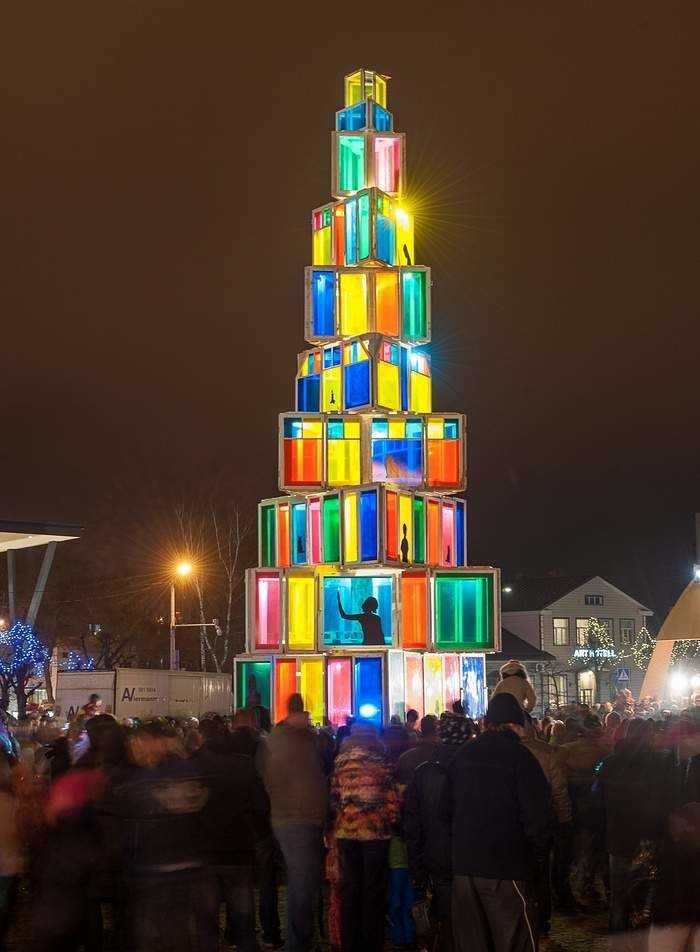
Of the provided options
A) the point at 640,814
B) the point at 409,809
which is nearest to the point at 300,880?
Answer: the point at 409,809

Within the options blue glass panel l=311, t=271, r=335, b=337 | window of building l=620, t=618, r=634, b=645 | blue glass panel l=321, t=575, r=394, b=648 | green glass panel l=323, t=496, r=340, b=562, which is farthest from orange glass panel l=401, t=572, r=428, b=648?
window of building l=620, t=618, r=634, b=645

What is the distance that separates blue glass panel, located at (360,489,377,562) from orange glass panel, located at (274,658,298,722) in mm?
2814

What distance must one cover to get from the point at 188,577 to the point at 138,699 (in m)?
14.9

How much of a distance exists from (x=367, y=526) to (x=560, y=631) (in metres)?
50.0

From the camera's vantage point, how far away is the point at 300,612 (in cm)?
2725

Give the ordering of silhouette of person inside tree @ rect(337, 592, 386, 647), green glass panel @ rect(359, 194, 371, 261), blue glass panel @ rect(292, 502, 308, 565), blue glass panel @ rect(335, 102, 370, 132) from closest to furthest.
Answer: silhouette of person inside tree @ rect(337, 592, 386, 647)
blue glass panel @ rect(292, 502, 308, 565)
green glass panel @ rect(359, 194, 371, 261)
blue glass panel @ rect(335, 102, 370, 132)

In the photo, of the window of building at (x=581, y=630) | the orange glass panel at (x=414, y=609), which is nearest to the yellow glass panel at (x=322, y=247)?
the orange glass panel at (x=414, y=609)

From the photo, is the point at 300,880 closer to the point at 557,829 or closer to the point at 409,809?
the point at 409,809

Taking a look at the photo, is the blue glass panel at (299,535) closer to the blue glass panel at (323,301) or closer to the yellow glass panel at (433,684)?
the yellow glass panel at (433,684)

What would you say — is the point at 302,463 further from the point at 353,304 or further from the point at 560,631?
the point at 560,631

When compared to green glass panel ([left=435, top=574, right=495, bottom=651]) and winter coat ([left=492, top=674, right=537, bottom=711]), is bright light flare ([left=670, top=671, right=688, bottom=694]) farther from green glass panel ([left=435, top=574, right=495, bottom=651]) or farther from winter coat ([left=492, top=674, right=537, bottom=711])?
winter coat ([left=492, top=674, right=537, bottom=711])

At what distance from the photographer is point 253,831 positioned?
977cm

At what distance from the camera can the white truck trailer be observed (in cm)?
3144

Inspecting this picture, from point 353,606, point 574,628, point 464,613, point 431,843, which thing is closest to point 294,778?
point 431,843
